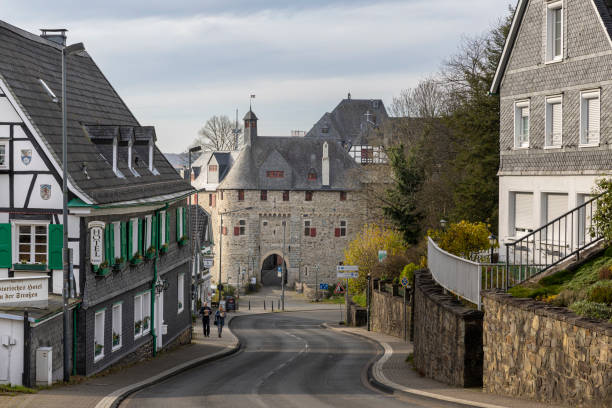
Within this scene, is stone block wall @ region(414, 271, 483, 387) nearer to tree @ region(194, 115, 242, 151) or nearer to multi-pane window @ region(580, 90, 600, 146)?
multi-pane window @ region(580, 90, 600, 146)

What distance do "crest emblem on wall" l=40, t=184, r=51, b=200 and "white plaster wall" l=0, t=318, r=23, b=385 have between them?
180 inches

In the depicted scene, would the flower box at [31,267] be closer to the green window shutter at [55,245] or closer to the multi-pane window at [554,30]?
the green window shutter at [55,245]

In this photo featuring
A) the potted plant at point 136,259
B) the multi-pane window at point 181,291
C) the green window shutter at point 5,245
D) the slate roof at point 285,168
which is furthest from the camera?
the slate roof at point 285,168

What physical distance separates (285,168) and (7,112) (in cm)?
6890

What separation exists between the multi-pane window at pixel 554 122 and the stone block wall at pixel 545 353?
8500 millimetres

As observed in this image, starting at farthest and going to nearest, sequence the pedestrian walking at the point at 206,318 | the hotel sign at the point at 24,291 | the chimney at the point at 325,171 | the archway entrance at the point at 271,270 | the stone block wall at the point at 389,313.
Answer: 1. the archway entrance at the point at 271,270
2. the chimney at the point at 325,171
3. the pedestrian walking at the point at 206,318
4. the stone block wall at the point at 389,313
5. the hotel sign at the point at 24,291

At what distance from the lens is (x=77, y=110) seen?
1056 inches

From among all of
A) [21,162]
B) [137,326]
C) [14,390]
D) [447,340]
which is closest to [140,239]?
[137,326]

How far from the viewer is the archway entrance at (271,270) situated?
3656 inches

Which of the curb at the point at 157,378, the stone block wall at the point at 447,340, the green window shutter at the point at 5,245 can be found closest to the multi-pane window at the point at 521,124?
the stone block wall at the point at 447,340

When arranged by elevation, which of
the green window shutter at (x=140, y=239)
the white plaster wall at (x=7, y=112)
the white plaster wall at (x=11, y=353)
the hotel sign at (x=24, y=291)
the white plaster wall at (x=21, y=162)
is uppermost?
the white plaster wall at (x=7, y=112)

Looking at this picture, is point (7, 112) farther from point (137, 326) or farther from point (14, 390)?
point (137, 326)

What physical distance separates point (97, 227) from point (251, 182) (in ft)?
223

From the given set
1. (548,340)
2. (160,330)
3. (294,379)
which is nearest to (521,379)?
(548,340)
